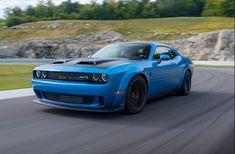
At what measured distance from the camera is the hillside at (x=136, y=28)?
1898 inches

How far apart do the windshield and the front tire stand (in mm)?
743

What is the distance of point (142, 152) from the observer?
372cm

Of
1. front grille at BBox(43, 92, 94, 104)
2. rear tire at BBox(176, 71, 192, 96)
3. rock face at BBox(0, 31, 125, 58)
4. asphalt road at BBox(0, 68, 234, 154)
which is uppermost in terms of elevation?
front grille at BBox(43, 92, 94, 104)

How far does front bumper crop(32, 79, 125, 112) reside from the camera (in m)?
5.16

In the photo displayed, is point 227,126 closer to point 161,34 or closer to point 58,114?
point 58,114

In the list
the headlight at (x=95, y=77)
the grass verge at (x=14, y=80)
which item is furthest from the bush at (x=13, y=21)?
the headlight at (x=95, y=77)

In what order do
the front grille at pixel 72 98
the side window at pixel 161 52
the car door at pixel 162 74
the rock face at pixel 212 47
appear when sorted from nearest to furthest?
the front grille at pixel 72 98, the car door at pixel 162 74, the side window at pixel 161 52, the rock face at pixel 212 47

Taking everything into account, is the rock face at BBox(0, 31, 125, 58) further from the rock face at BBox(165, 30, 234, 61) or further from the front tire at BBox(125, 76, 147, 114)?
the front tire at BBox(125, 76, 147, 114)

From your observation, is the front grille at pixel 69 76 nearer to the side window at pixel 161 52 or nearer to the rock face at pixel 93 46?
the side window at pixel 161 52

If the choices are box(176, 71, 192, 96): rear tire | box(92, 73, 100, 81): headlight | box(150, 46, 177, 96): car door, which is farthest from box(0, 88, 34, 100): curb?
box(176, 71, 192, 96): rear tire

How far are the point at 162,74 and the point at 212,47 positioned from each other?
107 ft

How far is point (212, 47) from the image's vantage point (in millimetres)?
37688

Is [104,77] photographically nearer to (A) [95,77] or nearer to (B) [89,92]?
(A) [95,77]

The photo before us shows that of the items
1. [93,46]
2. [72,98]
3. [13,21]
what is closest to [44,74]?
[72,98]
